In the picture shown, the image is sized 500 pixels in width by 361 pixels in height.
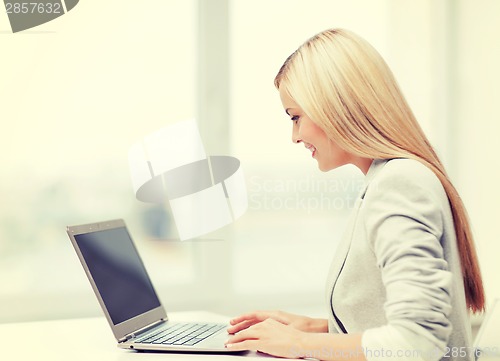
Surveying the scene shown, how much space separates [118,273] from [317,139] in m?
0.55

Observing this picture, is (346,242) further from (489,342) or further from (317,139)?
(489,342)

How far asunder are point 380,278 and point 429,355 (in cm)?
16

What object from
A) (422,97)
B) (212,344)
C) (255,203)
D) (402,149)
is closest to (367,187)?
(402,149)

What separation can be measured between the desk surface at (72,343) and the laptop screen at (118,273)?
0.28 ft

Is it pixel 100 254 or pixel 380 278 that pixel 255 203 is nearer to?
pixel 100 254

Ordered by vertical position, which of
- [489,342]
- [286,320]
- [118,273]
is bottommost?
[489,342]

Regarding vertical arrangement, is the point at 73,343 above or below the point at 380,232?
below

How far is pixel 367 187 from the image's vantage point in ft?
3.60

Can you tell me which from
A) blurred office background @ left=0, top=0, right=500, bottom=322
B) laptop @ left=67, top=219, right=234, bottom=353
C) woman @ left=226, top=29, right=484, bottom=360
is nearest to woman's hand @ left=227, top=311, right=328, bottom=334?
laptop @ left=67, top=219, right=234, bottom=353

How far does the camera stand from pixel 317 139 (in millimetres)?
1217

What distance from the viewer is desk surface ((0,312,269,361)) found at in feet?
3.88

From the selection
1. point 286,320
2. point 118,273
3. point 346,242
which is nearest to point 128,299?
point 118,273

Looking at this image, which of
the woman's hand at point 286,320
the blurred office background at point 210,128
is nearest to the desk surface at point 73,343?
the woman's hand at point 286,320

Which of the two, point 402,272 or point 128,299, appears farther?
point 128,299
